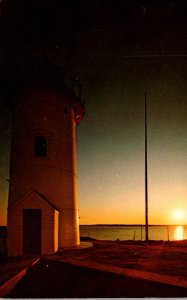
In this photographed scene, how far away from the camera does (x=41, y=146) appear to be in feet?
58.6

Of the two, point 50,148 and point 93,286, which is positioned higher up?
point 50,148

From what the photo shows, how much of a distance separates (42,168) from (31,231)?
3.52 metres

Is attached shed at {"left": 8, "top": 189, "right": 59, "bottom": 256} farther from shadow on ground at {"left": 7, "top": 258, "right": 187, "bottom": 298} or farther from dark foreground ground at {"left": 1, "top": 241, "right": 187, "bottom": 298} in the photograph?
shadow on ground at {"left": 7, "top": 258, "right": 187, "bottom": 298}

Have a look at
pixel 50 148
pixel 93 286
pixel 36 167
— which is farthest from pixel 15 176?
pixel 93 286

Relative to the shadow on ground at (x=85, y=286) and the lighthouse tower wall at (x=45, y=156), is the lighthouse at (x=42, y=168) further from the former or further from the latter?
the shadow on ground at (x=85, y=286)

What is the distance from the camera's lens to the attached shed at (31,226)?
15617 mm

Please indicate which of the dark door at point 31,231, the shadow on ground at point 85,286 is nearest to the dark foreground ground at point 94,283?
the shadow on ground at point 85,286

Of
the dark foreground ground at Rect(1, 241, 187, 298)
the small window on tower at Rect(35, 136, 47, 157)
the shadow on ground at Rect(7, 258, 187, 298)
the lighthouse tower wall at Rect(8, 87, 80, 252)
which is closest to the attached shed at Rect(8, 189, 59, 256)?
the lighthouse tower wall at Rect(8, 87, 80, 252)

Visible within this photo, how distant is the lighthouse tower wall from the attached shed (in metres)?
0.45

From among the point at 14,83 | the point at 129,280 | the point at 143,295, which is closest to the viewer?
the point at 143,295

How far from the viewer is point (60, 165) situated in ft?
59.4

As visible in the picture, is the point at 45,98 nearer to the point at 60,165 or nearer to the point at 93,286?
the point at 60,165

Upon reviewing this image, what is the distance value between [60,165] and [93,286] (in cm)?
1099

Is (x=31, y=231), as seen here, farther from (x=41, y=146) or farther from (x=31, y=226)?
(x=41, y=146)
